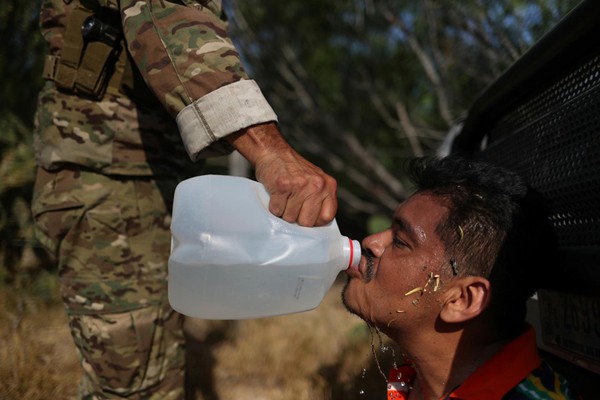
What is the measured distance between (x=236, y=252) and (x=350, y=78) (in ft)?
18.2

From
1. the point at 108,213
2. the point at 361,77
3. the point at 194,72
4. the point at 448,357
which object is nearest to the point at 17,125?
the point at 108,213

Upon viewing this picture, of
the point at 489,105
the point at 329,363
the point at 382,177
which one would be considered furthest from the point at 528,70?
the point at 382,177

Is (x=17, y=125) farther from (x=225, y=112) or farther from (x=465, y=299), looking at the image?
(x=465, y=299)

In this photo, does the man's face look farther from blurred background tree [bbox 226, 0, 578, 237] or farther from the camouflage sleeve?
blurred background tree [bbox 226, 0, 578, 237]

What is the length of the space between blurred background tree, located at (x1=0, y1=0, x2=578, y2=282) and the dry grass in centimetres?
76

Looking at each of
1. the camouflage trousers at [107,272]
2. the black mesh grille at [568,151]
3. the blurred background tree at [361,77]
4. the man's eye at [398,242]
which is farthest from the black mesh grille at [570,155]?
the blurred background tree at [361,77]

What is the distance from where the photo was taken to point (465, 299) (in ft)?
5.28

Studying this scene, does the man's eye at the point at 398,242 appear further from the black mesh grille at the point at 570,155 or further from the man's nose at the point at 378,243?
the black mesh grille at the point at 570,155

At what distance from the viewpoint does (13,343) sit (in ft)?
9.84

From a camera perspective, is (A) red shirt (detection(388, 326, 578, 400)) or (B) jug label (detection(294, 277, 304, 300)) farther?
(B) jug label (detection(294, 277, 304, 300))

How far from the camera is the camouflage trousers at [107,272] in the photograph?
1982mm

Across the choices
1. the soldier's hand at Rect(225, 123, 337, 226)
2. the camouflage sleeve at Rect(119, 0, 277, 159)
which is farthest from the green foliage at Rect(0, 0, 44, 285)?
the soldier's hand at Rect(225, 123, 337, 226)

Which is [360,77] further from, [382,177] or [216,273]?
[216,273]

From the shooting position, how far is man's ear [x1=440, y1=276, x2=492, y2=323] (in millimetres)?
1589
